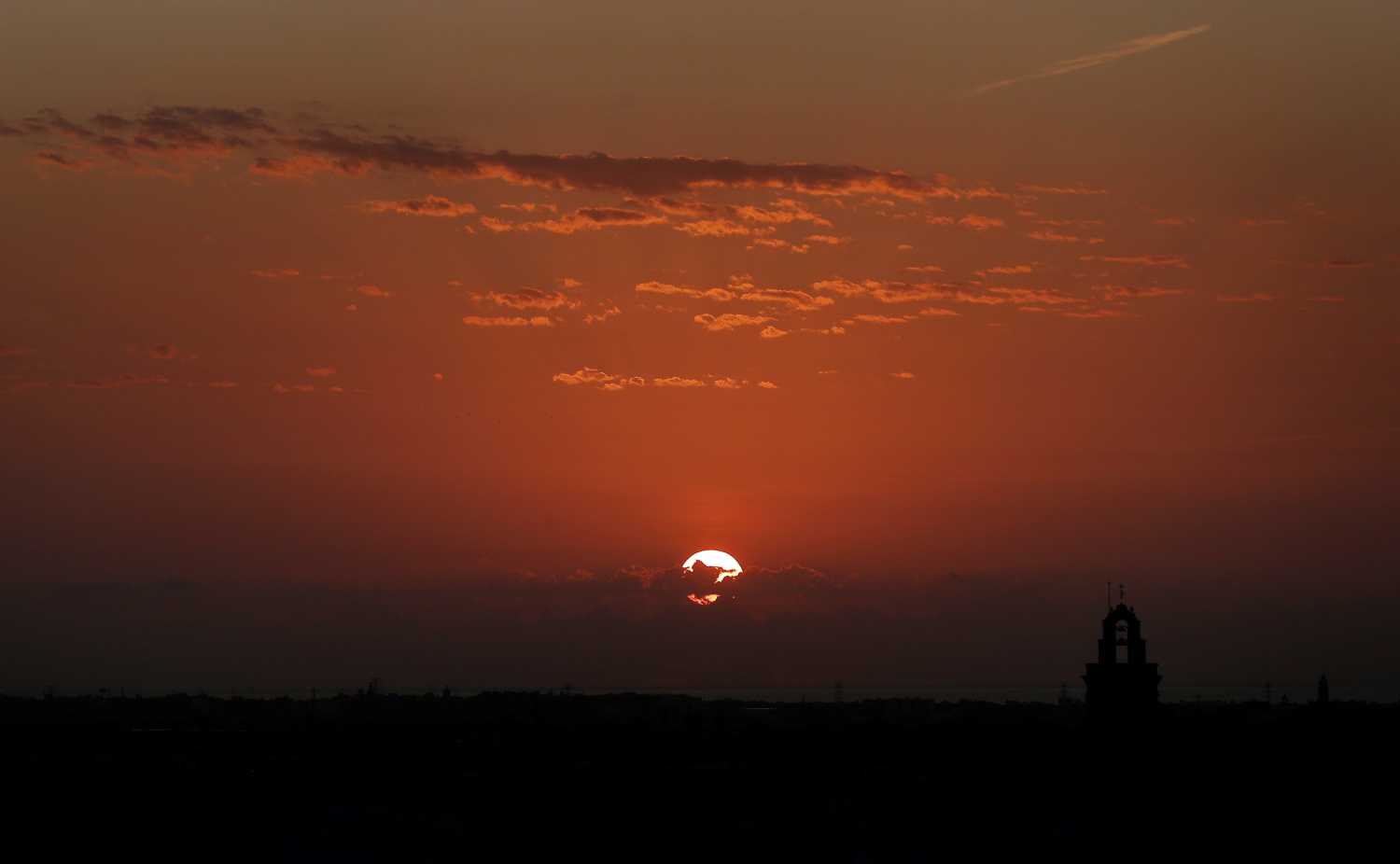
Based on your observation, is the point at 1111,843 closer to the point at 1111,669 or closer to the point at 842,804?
the point at 1111,669

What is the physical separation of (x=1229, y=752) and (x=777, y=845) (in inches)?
1743

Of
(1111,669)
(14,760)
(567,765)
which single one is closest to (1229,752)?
(1111,669)

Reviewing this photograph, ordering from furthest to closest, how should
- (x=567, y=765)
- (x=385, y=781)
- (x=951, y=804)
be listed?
(x=567, y=765) < (x=385, y=781) < (x=951, y=804)

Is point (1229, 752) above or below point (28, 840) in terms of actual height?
above

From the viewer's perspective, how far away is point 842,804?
105 meters

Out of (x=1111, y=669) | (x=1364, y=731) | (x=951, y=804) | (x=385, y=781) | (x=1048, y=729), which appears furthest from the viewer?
(x=1048, y=729)

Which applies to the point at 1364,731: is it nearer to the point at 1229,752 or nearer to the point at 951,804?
the point at 1229,752

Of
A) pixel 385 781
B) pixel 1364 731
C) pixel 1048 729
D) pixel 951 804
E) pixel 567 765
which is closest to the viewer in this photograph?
pixel 951 804

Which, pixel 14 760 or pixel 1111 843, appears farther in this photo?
pixel 14 760

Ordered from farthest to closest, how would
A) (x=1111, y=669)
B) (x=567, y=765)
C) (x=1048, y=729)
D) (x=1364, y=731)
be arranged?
(x=1048, y=729) → (x=1364, y=731) → (x=567, y=765) → (x=1111, y=669)

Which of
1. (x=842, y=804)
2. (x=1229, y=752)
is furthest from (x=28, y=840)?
(x=1229, y=752)

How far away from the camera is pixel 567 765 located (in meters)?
130

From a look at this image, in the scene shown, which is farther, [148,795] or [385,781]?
[385,781]

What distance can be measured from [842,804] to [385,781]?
34637 millimetres
